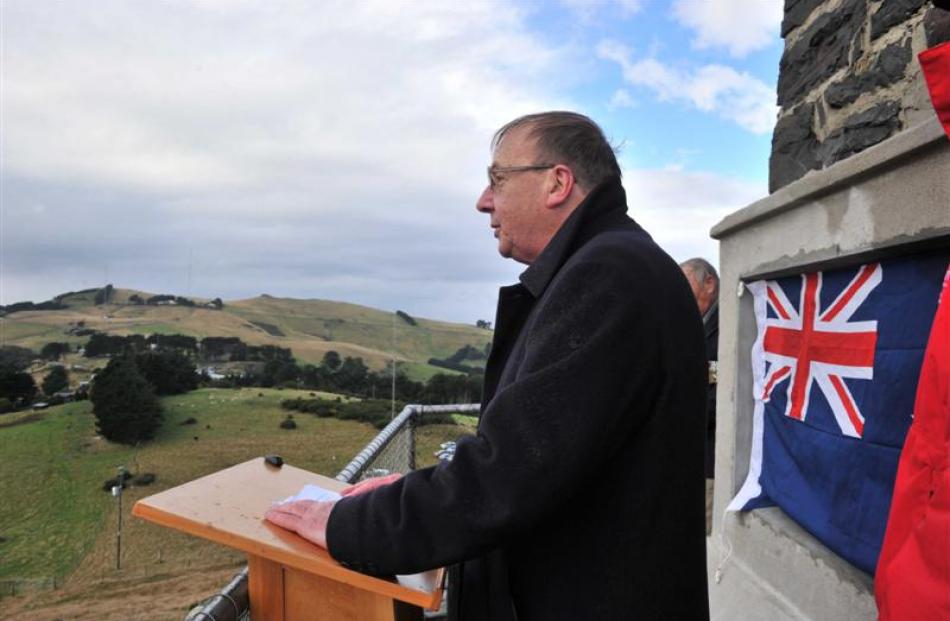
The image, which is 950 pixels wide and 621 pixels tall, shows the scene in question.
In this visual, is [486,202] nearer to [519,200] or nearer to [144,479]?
[519,200]

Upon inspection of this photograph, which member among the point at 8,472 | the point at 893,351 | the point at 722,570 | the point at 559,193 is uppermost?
the point at 559,193

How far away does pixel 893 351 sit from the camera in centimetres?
209

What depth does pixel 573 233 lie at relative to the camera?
158 centimetres

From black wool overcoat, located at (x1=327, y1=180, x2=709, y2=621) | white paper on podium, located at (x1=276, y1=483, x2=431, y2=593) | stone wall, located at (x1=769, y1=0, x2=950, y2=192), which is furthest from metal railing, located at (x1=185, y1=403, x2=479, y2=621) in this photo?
stone wall, located at (x1=769, y1=0, x2=950, y2=192)

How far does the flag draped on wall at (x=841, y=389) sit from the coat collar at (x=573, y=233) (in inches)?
42.7

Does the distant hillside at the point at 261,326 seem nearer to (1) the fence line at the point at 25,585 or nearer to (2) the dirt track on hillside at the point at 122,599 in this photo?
(2) the dirt track on hillside at the point at 122,599

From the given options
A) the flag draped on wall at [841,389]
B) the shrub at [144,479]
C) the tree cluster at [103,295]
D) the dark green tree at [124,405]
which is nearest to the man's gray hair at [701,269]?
the flag draped on wall at [841,389]

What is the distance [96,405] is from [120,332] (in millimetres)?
21229

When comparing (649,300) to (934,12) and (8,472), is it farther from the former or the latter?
(8,472)

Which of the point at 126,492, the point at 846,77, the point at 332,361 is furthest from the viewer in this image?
the point at 332,361

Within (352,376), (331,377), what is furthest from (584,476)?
(331,377)

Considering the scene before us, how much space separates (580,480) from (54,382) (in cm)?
7039

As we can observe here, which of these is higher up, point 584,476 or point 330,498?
point 584,476

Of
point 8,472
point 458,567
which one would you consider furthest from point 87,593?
point 458,567
